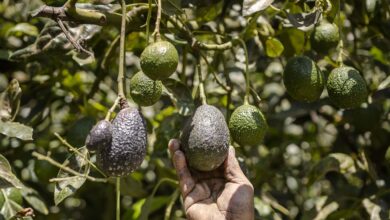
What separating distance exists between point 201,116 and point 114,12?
32 cm

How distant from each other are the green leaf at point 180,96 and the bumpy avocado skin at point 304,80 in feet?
0.81

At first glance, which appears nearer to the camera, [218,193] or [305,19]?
[305,19]

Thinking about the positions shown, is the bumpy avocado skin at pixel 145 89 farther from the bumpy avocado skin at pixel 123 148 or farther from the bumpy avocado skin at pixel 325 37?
the bumpy avocado skin at pixel 325 37

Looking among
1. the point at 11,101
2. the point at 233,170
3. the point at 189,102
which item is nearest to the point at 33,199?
the point at 11,101

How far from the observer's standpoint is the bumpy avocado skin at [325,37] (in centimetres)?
193

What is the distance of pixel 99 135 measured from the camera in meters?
1.40

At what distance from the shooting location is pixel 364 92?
5.72 ft

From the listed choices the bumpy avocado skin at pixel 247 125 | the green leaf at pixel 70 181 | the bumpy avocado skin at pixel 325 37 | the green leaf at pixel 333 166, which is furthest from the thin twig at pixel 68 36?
the green leaf at pixel 333 166

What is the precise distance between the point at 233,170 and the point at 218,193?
0.09 meters

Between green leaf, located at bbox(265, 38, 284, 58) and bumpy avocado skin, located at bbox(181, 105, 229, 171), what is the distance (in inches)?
18.8

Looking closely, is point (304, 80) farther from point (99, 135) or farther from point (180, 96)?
point (99, 135)

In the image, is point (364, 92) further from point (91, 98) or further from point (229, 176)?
point (91, 98)

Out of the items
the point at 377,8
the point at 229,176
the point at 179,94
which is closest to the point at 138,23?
the point at 179,94

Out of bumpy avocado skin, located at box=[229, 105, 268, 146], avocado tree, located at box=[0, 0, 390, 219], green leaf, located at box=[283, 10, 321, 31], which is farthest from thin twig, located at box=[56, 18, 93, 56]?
green leaf, located at box=[283, 10, 321, 31]
